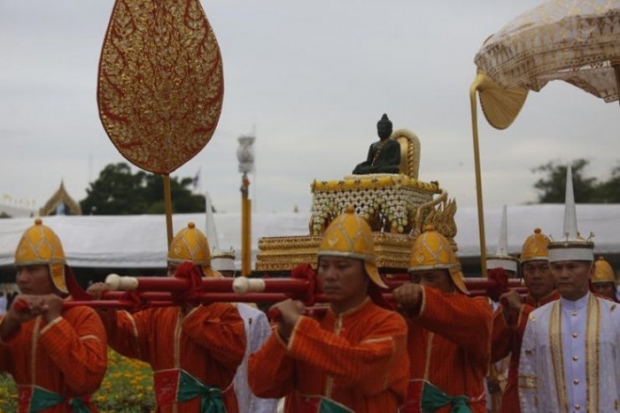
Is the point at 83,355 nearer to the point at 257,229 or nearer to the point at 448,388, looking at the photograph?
the point at 448,388

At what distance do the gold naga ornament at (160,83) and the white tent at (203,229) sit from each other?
13.4 metres

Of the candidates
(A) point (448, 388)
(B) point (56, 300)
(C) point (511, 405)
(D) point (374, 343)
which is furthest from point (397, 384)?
(C) point (511, 405)

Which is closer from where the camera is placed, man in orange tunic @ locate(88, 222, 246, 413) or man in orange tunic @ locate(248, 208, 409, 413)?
man in orange tunic @ locate(248, 208, 409, 413)

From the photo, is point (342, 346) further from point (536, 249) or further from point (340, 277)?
point (536, 249)

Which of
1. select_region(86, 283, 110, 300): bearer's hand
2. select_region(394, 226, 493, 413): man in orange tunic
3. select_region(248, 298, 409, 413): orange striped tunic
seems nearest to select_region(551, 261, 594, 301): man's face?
select_region(394, 226, 493, 413): man in orange tunic

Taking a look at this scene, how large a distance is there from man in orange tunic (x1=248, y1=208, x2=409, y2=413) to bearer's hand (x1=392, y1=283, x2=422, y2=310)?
0.37 meters

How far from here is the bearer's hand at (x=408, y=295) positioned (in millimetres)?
6035

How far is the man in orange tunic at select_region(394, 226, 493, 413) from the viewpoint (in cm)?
623

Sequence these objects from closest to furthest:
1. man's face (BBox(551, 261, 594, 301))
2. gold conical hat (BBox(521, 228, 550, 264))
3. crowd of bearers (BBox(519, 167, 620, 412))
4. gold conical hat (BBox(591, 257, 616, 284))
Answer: crowd of bearers (BBox(519, 167, 620, 412)) → man's face (BBox(551, 261, 594, 301)) → gold conical hat (BBox(521, 228, 550, 264)) → gold conical hat (BBox(591, 257, 616, 284))

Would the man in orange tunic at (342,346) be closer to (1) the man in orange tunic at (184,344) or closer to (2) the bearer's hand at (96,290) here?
(2) the bearer's hand at (96,290)

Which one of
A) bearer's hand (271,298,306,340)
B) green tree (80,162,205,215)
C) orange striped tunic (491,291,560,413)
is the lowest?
orange striped tunic (491,291,560,413)

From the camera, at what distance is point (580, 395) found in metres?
7.10

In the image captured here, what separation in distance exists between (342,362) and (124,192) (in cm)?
4274

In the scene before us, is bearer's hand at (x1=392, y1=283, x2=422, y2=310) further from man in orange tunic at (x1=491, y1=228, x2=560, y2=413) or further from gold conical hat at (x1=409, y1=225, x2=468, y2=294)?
man in orange tunic at (x1=491, y1=228, x2=560, y2=413)
